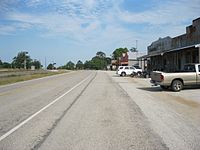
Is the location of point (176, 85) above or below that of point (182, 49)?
below

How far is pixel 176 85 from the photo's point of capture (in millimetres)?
→ 21734

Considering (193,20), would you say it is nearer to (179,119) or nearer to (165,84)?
(165,84)

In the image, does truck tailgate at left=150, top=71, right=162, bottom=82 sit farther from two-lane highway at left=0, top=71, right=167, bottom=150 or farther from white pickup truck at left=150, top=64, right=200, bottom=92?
two-lane highway at left=0, top=71, right=167, bottom=150

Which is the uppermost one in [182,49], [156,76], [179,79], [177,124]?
[182,49]

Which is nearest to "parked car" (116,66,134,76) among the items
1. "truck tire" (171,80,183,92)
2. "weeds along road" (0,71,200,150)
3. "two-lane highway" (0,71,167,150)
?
"truck tire" (171,80,183,92)

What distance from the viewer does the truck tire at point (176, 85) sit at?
21703 mm

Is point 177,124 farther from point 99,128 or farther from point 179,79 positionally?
point 179,79

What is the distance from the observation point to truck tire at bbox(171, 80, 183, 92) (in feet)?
71.2

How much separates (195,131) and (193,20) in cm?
3422

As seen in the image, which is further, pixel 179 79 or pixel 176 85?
pixel 179 79

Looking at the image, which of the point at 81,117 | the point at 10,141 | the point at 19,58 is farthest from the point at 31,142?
the point at 19,58

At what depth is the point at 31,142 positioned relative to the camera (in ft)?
24.5

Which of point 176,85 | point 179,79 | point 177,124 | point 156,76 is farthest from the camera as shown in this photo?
point 156,76

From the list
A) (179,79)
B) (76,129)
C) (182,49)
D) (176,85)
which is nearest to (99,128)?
(76,129)
